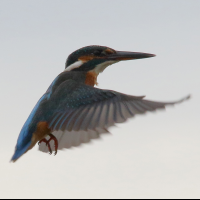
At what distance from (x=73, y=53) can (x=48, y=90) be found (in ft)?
1.29

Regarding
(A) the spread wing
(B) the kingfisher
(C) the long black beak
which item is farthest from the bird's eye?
(A) the spread wing

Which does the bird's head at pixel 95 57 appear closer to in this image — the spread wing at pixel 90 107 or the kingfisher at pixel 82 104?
the kingfisher at pixel 82 104

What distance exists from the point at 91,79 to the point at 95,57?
0.66 ft

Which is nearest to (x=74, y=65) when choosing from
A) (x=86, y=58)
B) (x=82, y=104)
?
(x=86, y=58)

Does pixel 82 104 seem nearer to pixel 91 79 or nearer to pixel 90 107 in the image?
pixel 90 107

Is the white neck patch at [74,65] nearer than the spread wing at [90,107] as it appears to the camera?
No

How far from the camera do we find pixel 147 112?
3064mm

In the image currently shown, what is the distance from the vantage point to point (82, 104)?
332 cm

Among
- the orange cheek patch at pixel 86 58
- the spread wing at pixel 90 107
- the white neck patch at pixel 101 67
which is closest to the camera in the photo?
the spread wing at pixel 90 107

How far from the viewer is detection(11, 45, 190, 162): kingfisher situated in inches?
124

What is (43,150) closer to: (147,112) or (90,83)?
(90,83)

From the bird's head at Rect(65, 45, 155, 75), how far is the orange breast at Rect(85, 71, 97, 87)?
34 millimetres

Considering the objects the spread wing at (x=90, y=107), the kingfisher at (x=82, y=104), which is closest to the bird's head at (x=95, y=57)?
the kingfisher at (x=82, y=104)

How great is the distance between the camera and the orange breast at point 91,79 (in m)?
3.68
